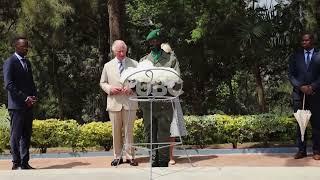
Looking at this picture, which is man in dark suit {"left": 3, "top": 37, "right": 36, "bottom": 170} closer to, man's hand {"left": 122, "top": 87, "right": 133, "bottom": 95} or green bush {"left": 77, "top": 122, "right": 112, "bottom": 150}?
man's hand {"left": 122, "top": 87, "right": 133, "bottom": 95}

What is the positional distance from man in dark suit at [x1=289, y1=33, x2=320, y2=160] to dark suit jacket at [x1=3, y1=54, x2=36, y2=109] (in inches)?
129

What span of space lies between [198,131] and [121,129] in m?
1.60

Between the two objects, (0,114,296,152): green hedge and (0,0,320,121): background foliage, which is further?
(0,0,320,121): background foliage

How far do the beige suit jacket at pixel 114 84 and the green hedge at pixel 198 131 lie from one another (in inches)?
55.2

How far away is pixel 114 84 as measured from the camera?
6652 mm

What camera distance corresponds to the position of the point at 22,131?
640cm

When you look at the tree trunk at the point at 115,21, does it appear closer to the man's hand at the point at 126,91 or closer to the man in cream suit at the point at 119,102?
the man in cream suit at the point at 119,102

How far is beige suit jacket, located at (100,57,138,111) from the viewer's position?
6.59 meters

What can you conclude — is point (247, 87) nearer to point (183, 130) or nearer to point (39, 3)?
point (39, 3)

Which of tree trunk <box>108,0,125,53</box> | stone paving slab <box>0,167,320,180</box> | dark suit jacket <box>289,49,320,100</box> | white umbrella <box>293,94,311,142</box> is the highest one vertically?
tree trunk <box>108,0,125,53</box>

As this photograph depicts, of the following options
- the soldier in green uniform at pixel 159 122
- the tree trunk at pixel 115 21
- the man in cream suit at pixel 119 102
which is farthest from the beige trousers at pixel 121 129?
the tree trunk at pixel 115 21

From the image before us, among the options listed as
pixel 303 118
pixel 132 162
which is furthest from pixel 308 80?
pixel 132 162

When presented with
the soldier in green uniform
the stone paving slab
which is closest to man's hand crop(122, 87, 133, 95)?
the soldier in green uniform

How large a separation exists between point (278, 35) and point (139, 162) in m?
4.74
